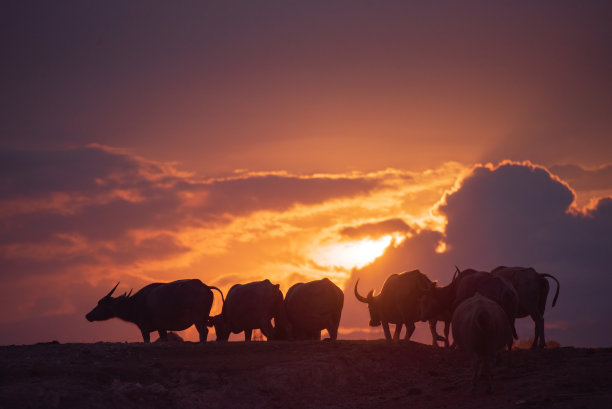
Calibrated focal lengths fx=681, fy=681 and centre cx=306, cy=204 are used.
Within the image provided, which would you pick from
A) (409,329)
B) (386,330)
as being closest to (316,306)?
(386,330)

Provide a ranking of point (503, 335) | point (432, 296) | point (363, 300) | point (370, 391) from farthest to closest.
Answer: point (363, 300) < point (432, 296) < point (370, 391) < point (503, 335)

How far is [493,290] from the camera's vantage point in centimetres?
2195

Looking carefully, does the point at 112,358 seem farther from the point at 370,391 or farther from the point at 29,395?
the point at 370,391

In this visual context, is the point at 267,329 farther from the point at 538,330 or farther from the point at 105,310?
the point at 538,330

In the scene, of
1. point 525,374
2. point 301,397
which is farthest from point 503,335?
point 301,397

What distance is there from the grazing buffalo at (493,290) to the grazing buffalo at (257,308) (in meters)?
7.54

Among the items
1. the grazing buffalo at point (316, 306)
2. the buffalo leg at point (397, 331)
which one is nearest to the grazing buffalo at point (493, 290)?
the buffalo leg at point (397, 331)

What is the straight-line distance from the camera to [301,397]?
1773cm

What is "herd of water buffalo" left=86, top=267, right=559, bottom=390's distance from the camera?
23562mm

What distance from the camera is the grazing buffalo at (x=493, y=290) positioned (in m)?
21.8

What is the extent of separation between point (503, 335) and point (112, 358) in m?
10.5

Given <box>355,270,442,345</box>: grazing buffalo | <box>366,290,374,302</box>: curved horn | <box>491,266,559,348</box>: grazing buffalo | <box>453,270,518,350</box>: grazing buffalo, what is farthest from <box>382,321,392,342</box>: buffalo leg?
<box>491,266,559,348</box>: grazing buffalo

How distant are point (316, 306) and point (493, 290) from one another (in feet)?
22.9

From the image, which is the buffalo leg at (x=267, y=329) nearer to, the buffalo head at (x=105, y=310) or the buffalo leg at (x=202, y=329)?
the buffalo leg at (x=202, y=329)
